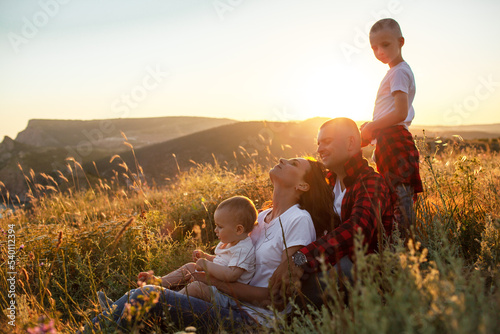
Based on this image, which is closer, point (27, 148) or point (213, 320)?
point (213, 320)

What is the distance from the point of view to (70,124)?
97.9m

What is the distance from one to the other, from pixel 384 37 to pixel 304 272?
236cm

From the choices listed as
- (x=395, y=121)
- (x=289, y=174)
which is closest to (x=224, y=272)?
(x=289, y=174)

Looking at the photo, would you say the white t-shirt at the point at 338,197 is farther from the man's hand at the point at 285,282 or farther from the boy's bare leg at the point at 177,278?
the boy's bare leg at the point at 177,278

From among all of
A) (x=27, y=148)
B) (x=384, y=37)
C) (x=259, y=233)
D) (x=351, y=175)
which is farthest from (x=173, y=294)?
(x=27, y=148)

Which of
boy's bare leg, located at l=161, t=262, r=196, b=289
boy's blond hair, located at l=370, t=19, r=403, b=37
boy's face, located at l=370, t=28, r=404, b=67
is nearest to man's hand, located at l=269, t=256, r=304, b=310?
boy's bare leg, located at l=161, t=262, r=196, b=289

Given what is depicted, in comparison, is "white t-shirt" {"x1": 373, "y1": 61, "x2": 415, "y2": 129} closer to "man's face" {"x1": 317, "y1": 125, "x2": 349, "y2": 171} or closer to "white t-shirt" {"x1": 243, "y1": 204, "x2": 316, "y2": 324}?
"man's face" {"x1": 317, "y1": 125, "x2": 349, "y2": 171}

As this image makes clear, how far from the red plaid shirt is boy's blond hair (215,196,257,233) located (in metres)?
0.68

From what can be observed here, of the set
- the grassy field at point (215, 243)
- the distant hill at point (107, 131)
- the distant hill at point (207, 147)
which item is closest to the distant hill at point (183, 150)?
the distant hill at point (207, 147)

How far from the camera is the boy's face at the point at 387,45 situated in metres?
3.36

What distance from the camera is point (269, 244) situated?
9.57ft

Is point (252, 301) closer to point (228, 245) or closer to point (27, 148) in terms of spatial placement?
point (228, 245)

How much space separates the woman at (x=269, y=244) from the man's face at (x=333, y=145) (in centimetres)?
22

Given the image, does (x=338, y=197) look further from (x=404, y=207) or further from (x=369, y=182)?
(x=404, y=207)
